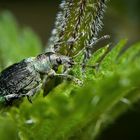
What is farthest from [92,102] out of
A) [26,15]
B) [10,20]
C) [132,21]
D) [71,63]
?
[26,15]

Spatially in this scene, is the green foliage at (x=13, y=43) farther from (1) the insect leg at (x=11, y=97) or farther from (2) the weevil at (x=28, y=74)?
(1) the insect leg at (x=11, y=97)

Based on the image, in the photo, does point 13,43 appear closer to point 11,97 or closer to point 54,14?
point 11,97

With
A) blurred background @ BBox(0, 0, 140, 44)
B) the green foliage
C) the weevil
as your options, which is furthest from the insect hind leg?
blurred background @ BBox(0, 0, 140, 44)

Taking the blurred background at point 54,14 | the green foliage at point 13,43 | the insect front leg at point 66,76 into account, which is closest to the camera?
the insect front leg at point 66,76

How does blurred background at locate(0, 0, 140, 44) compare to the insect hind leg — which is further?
blurred background at locate(0, 0, 140, 44)

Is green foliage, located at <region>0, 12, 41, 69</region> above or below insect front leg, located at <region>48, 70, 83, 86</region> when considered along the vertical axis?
above

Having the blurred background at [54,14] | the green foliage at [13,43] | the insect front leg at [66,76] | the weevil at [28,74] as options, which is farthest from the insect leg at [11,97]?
Answer: the blurred background at [54,14]

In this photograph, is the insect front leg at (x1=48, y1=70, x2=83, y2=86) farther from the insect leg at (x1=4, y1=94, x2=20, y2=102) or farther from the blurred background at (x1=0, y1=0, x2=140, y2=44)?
the blurred background at (x1=0, y1=0, x2=140, y2=44)

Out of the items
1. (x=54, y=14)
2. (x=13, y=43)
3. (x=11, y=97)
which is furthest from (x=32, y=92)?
(x=54, y=14)

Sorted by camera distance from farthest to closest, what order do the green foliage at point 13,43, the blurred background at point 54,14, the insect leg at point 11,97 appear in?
the blurred background at point 54,14 → the green foliage at point 13,43 → the insect leg at point 11,97
